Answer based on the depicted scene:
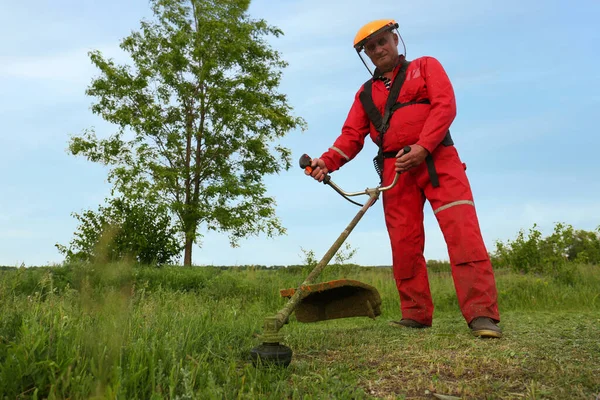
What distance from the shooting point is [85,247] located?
15422 mm

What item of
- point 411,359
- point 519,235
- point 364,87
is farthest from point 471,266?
point 519,235

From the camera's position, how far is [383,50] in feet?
15.9

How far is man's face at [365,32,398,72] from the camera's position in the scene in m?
4.84

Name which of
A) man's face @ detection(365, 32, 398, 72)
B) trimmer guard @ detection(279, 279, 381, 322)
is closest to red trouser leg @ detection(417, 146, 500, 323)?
trimmer guard @ detection(279, 279, 381, 322)

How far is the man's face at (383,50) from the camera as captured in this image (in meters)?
4.84

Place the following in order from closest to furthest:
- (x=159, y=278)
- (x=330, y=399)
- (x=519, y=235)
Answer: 1. (x=330, y=399)
2. (x=159, y=278)
3. (x=519, y=235)

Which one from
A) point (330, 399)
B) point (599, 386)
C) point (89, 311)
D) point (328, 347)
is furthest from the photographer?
point (328, 347)

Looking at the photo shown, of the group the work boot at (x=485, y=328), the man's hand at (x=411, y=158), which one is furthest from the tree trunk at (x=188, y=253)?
the work boot at (x=485, y=328)

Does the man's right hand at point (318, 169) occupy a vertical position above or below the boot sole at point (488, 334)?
above

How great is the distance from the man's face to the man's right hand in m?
1.11

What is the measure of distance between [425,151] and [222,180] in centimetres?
1563

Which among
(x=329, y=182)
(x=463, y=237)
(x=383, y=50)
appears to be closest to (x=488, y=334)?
(x=463, y=237)

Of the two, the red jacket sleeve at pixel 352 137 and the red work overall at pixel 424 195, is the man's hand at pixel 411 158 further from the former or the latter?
the red jacket sleeve at pixel 352 137

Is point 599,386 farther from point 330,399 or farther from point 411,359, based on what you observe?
point 330,399
